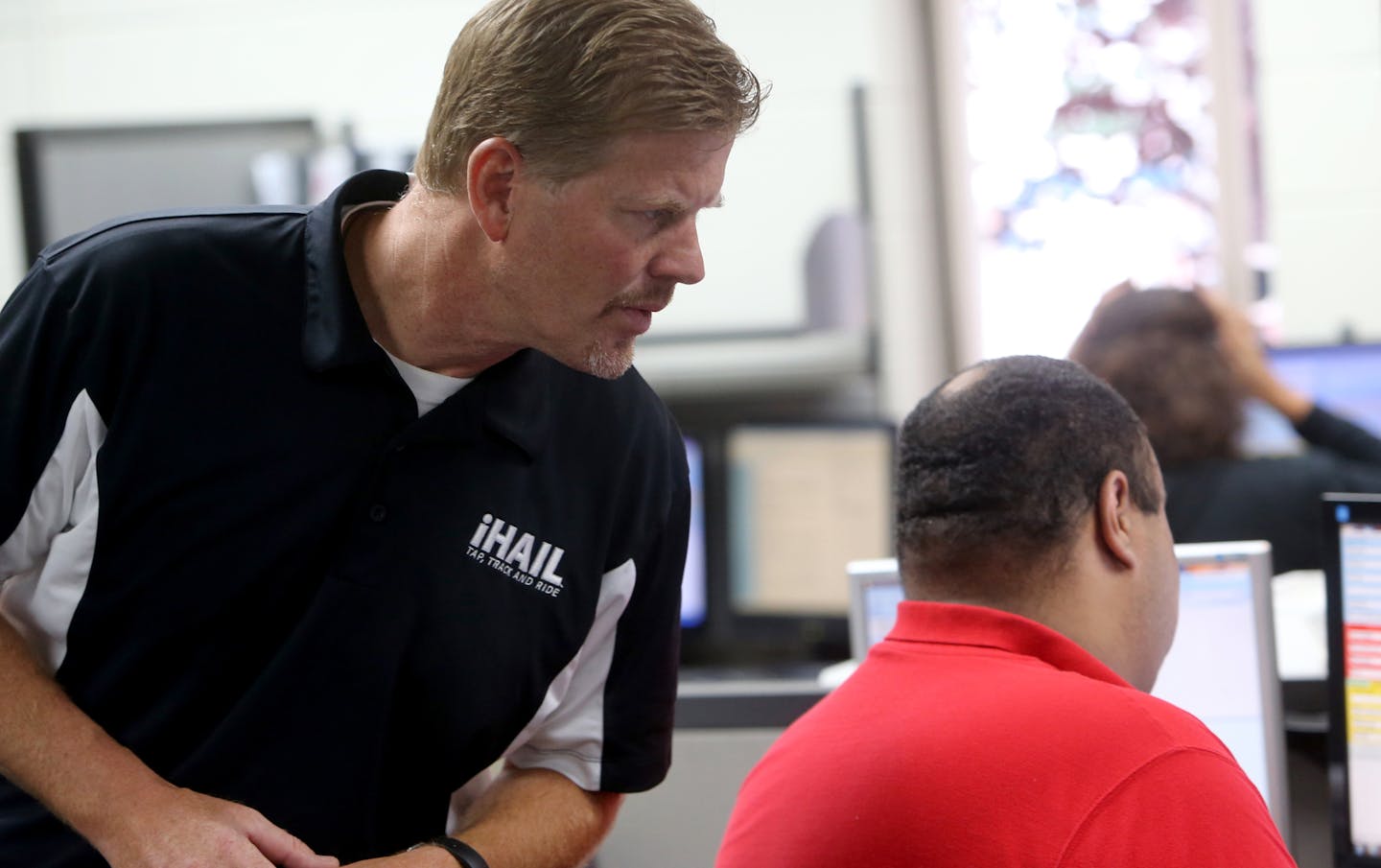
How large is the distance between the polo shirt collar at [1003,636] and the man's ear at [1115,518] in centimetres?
9

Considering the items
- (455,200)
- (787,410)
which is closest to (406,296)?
(455,200)

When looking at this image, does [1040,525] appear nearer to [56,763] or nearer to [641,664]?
[641,664]

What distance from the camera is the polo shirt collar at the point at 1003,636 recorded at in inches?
44.2

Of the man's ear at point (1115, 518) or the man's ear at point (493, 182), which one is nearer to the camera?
the man's ear at point (493, 182)

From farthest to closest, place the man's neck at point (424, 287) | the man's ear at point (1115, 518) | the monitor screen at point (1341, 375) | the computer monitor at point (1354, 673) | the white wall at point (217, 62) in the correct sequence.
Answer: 1. the white wall at point (217, 62)
2. the monitor screen at point (1341, 375)
3. the computer monitor at point (1354, 673)
4. the man's ear at point (1115, 518)
5. the man's neck at point (424, 287)

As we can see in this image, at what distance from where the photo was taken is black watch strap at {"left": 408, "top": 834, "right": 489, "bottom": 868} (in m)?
1.10

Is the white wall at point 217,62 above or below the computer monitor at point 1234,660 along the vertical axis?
above

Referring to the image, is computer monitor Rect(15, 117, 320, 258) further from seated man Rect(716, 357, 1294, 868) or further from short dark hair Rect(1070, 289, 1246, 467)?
seated man Rect(716, 357, 1294, 868)

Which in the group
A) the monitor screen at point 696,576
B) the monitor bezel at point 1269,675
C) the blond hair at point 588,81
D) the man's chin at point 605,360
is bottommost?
the monitor screen at point 696,576

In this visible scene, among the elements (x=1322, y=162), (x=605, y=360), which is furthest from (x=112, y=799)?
(x=1322, y=162)

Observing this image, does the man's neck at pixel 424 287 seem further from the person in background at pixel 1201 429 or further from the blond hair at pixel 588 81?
the person in background at pixel 1201 429

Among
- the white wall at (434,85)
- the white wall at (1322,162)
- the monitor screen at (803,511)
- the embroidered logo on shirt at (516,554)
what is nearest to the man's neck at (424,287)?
the embroidered logo on shirt at (516,554)

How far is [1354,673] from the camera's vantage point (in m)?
1.41

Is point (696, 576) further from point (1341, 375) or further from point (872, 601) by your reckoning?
point (872, 601)
